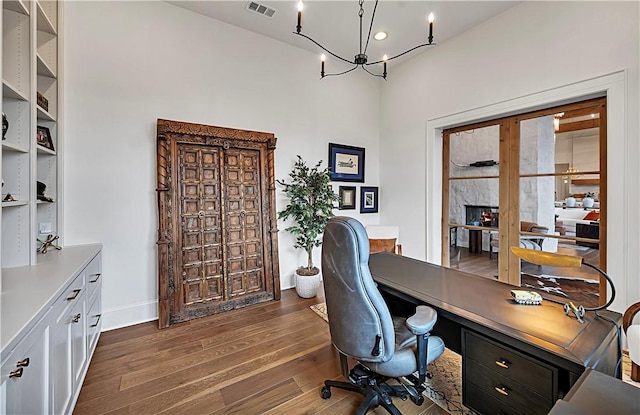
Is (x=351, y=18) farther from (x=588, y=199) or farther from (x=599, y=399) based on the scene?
(x=599, y=399)

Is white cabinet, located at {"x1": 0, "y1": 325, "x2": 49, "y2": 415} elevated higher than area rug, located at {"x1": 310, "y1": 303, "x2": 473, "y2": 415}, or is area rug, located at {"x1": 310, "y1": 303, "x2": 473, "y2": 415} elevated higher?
white cabinet, located at {"x1": 0, "y1": 325, "x2": 49, "y2": 415}

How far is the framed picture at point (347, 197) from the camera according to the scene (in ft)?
14.6

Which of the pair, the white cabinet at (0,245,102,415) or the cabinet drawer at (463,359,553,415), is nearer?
the white cabinet at (0,245,102,415)

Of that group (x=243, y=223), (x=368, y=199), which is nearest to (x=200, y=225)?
(x=243, y=223)

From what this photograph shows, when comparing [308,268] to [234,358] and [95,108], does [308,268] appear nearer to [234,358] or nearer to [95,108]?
[234,358]

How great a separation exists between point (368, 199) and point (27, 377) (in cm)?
425

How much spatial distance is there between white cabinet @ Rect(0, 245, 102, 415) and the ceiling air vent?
300cm

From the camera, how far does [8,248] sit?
6.26 feet

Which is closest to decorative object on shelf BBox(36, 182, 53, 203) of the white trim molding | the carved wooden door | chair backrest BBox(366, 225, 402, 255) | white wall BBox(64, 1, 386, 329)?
white wall BBox(64, 1, 386, 329)

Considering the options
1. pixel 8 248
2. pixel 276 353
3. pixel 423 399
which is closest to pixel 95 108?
pixel 8 248

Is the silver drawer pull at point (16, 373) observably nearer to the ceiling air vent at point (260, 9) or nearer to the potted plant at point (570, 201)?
the ceiling air vent at point (260, 9)

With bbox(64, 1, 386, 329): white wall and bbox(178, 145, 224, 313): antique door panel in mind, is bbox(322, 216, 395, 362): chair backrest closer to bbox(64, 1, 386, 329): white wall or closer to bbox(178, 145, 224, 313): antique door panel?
bbox(178, 145, 224, 313): antique door panel

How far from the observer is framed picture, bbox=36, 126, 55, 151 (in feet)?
7.69

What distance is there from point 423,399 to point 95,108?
381cm
